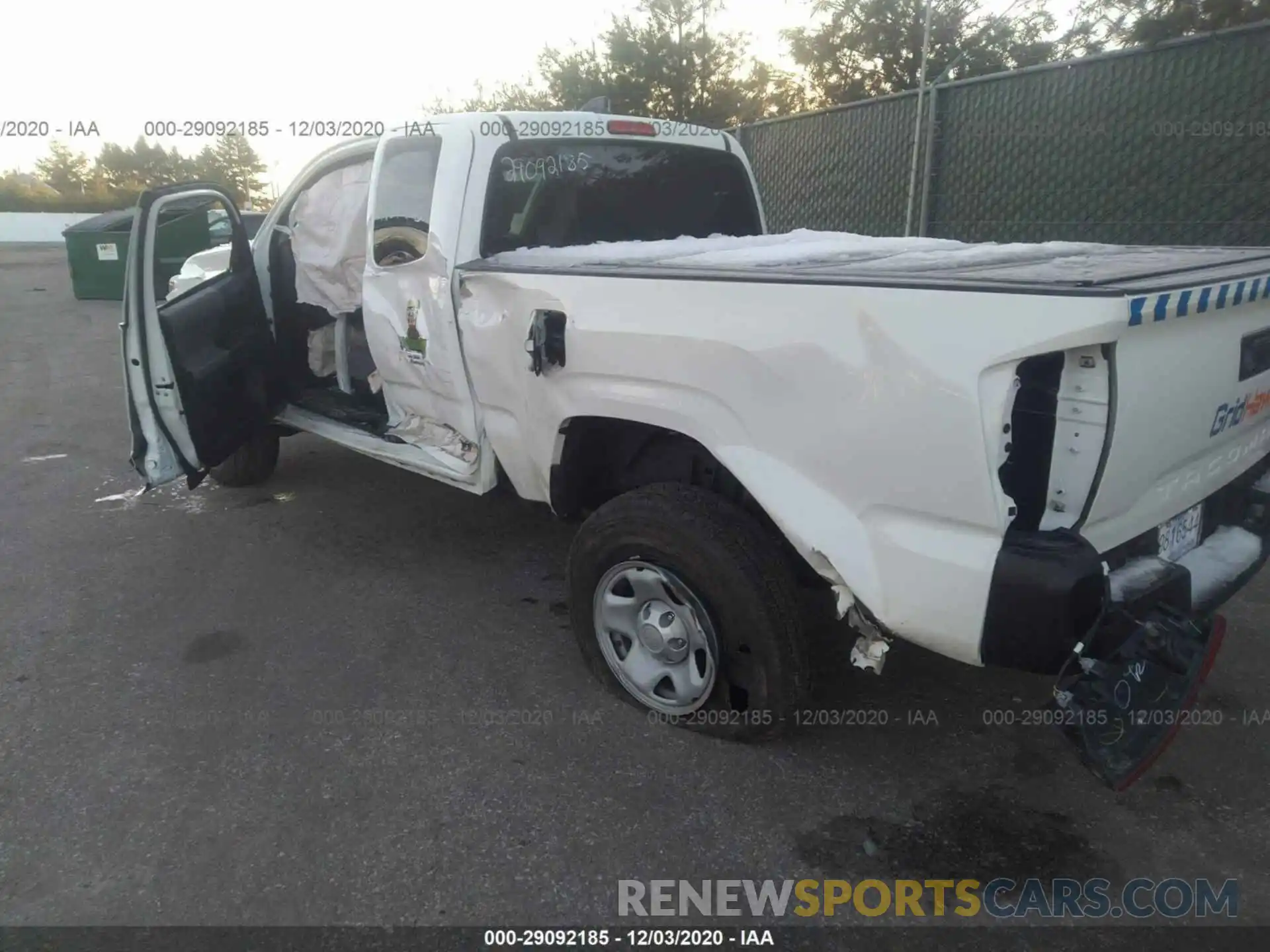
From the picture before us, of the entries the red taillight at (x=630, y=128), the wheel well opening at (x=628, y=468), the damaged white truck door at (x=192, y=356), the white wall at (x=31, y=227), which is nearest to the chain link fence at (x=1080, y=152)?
the red taillight at (x=630, y=128)

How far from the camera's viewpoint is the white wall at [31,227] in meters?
34.3

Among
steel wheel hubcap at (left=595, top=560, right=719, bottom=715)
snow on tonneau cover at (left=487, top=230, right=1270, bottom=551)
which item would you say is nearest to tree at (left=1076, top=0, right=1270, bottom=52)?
snow on tonneau cover at (left=487, top=230, right=1270, bottom=551)

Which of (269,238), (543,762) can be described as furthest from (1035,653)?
(269,238)

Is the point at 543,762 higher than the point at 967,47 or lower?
lower

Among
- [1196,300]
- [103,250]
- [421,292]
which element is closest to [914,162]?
[421,292]

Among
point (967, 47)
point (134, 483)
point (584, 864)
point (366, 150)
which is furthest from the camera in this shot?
point (967, 47)

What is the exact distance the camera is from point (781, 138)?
10281 millimetres

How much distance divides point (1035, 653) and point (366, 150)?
354 cm

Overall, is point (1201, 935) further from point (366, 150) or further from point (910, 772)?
point (366, 150)

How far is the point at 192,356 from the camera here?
4.13 meters

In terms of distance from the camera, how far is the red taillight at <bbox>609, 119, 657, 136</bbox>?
159 inches

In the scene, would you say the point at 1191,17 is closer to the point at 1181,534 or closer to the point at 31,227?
the point at 1181,534

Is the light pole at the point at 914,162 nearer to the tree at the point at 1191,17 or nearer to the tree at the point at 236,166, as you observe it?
the tree at the point at 1191,17

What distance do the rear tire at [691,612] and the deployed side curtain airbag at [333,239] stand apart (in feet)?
7.68
